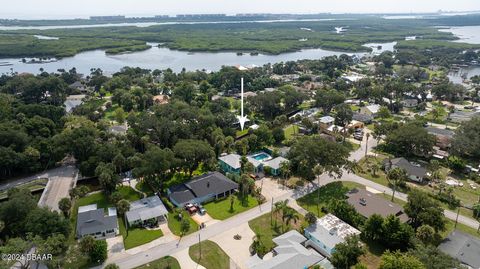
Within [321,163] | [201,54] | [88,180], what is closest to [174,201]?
[88,180]

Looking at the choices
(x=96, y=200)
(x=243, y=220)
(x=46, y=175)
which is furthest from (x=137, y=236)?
(x=46, y=175)

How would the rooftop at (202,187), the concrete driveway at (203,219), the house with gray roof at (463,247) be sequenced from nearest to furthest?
the house with gray roof at (463,247)
the concrete driveway at (203,219)
the rooftop at (202,187)

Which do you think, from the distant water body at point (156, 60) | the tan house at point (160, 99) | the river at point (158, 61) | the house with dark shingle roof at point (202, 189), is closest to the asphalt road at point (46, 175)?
→ the house with dark shingle roof at point (202, 189)

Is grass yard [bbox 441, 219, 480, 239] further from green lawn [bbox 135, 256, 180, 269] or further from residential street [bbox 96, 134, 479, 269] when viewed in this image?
green lawn [bbox 135, 256, 180, 269]

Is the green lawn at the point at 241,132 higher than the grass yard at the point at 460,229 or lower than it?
higher

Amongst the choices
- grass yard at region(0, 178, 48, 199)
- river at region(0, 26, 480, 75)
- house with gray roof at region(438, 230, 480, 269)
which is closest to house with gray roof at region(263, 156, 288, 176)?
house with gray roof at region(438, 230, 480, 269)

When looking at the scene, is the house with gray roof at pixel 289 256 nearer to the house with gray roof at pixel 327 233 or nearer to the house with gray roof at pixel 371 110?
the house with gray roof at pixel 327 233
